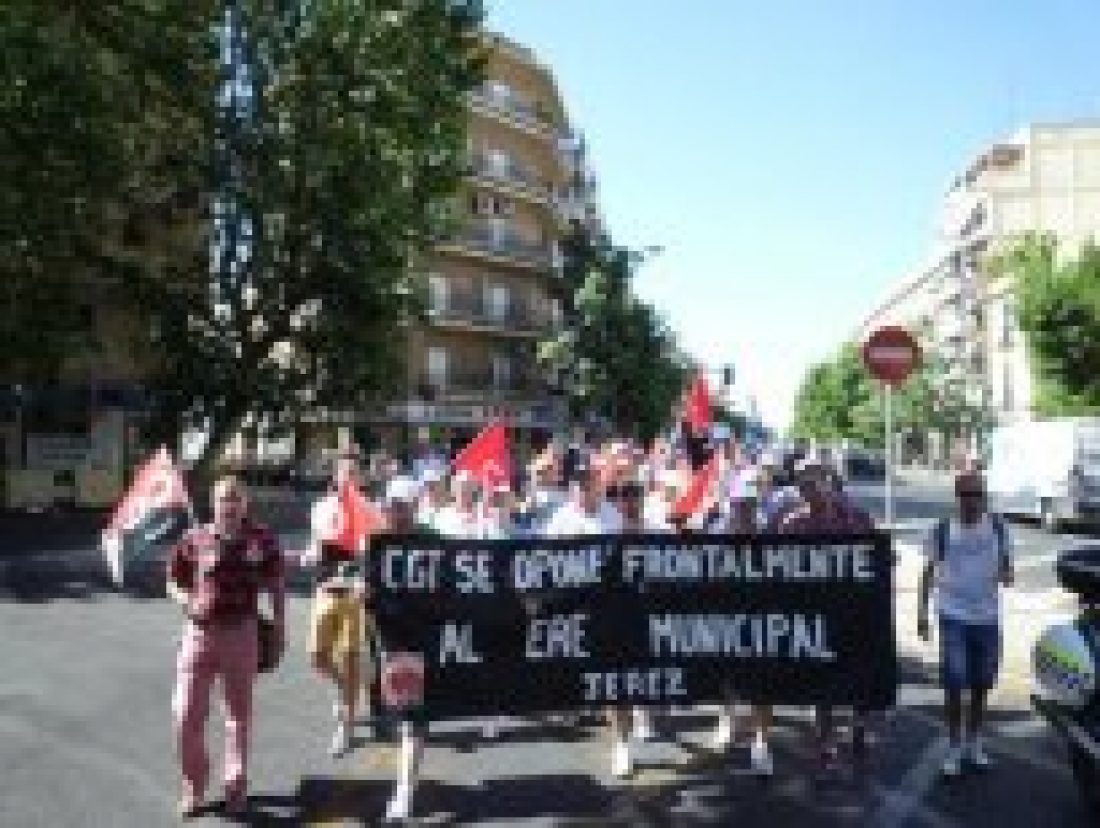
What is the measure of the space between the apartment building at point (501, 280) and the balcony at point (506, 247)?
0.19 feet

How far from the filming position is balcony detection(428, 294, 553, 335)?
64.8 m

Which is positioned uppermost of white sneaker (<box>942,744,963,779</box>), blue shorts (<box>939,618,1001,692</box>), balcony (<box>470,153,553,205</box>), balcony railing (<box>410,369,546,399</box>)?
balcony (<box>470,153,553,205</box>)

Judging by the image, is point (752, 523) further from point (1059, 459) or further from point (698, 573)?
point (1059, 459)

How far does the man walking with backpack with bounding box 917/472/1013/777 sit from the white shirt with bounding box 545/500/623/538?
A: 73.0 inches

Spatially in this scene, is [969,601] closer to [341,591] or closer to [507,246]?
[341,591]

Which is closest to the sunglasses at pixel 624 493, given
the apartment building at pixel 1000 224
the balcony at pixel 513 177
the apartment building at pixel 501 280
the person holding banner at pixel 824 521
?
the person holding banner at pixel 824 521

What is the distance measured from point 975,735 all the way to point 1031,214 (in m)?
103

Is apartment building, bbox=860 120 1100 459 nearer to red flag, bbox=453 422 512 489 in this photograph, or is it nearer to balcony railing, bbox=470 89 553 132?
balcony railing, bbox=470 89 553 132

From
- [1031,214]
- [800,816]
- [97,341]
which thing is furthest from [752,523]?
[1031,214]

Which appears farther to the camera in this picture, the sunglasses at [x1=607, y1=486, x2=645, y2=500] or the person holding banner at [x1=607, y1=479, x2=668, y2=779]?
the sunglasses at [x1=607, y1=486, x2=645, y2=500]

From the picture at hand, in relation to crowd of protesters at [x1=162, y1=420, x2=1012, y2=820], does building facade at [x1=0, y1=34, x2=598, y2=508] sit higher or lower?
higher

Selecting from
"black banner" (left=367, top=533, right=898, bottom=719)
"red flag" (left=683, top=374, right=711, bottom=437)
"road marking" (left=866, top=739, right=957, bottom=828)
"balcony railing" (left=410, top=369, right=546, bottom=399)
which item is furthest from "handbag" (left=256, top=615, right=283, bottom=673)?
"balcony railing" (left=410, top=369, right=546, bottom=399)

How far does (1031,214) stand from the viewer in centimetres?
10731

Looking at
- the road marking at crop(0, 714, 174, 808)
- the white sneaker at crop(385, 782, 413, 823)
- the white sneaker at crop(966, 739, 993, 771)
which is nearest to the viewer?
the white sneaker at crop(385, 782, 413, 823)
